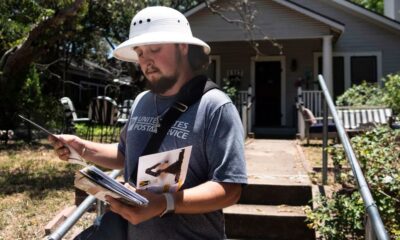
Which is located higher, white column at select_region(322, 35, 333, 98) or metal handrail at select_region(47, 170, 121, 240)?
white column at select_region(322, 35, 333, 98)

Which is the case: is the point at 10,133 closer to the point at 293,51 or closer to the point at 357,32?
the point at 293,51

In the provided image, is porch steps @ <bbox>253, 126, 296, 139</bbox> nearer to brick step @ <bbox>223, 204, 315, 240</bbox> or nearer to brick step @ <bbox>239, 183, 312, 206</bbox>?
brick step @ <bbox>239, 183, 312, 206</bbox>

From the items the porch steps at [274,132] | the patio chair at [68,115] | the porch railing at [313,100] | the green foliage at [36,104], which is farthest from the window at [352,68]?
the green foliage at [36,104]

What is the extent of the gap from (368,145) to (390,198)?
0.66 metres

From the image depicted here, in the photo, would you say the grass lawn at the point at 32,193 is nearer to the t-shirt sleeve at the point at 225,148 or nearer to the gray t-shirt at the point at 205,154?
the gray t-shirt at the point at 205,154

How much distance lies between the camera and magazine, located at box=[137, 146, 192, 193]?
1.71m

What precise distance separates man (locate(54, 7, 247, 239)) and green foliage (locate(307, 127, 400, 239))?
2.08 metres

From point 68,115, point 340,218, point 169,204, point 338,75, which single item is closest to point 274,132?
point 338,75

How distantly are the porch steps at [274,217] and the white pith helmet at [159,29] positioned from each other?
281 cm

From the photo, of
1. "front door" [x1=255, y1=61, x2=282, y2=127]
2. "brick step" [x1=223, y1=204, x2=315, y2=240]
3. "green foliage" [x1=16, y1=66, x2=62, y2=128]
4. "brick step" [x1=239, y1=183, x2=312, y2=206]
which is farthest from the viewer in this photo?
"front door" [x1=255, y1=61, x2=282, y2=127]

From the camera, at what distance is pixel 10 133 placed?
1251 centimetres

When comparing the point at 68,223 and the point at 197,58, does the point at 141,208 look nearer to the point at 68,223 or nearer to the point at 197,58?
the point at 197,58

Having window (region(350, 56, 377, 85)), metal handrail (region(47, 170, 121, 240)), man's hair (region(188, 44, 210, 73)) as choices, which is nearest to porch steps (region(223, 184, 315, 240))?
metal handrail (region(47, 170, 121, 240))

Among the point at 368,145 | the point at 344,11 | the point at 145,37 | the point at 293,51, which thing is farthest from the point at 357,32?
the point at 145,37
